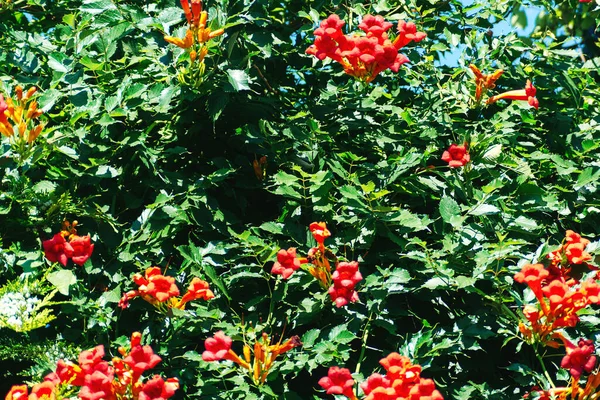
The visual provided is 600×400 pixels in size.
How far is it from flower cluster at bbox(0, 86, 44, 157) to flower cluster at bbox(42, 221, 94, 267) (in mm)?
333

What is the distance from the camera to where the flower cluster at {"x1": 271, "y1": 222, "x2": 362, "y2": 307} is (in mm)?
2656

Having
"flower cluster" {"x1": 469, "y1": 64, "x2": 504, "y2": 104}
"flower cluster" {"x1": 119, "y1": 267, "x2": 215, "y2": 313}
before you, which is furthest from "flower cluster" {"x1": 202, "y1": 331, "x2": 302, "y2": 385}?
"flower cluster" {"x1": 469, "y1": 64, "x2": 504, "y2": 104}

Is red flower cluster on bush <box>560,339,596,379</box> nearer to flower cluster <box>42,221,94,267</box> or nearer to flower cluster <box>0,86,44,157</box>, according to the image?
flower cluster <box>42,221,94,267</box>

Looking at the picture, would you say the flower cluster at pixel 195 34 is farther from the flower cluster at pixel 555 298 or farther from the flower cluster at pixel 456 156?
the flower cluster at pixel 555 298

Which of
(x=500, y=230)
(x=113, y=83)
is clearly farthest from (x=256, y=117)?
(x=500, y=230)

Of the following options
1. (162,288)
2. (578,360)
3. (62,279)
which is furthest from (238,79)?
(578,360)

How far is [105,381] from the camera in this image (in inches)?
93.4

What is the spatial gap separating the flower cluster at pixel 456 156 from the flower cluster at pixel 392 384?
0.92 meters

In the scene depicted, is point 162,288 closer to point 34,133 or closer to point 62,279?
point 62,279

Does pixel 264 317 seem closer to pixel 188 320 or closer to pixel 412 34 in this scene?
pixel 188 320

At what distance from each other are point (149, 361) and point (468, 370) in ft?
4.01

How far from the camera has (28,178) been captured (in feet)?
10.1

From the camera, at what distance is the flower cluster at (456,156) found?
3.05m

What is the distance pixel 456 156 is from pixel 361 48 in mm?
554
